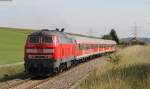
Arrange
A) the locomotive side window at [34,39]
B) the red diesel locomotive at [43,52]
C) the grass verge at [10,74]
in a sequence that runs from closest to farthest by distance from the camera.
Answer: the red diesel locomotive at [43,52] → the grass verge at [10,74] → the locomotive side window at [34,39]

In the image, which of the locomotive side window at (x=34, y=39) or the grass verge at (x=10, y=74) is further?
the locomotive side window at (x=34, y=39)

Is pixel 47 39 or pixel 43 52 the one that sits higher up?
pixel 47 39

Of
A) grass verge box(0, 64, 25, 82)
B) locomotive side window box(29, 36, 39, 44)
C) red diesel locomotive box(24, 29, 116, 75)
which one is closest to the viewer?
red diesel locomotive box(24, 29, 116, 75)

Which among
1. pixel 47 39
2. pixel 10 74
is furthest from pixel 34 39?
pixel 10 74

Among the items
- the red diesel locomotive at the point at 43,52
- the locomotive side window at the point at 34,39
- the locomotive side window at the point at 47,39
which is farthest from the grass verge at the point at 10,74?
the locomotive side window at the point at 47,39

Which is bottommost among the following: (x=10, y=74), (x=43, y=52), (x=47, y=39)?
(x=10, y=74)

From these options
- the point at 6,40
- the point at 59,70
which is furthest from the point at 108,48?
the point at 59,70

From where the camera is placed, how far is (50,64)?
22422mm

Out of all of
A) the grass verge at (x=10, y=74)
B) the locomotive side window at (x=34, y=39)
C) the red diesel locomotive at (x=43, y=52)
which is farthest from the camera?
the locomotive side window at (x=34, y=39)

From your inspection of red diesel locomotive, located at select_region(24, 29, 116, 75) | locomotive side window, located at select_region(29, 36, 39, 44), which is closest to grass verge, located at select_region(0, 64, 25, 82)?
red diesel locomotive, located at select_region(24, 29, 116, 75)

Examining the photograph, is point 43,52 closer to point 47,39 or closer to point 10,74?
point 47,39

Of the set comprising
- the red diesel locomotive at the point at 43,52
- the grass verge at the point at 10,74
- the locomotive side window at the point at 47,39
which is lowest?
the grass verge at the point at 10,74

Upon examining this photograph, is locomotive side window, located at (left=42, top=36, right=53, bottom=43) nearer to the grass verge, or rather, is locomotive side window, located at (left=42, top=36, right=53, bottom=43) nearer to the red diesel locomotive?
the red diesel locomotive

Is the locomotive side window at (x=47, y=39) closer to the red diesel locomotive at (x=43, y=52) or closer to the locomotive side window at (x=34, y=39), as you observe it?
the red diesel locomotive at (x=43, y=52)
